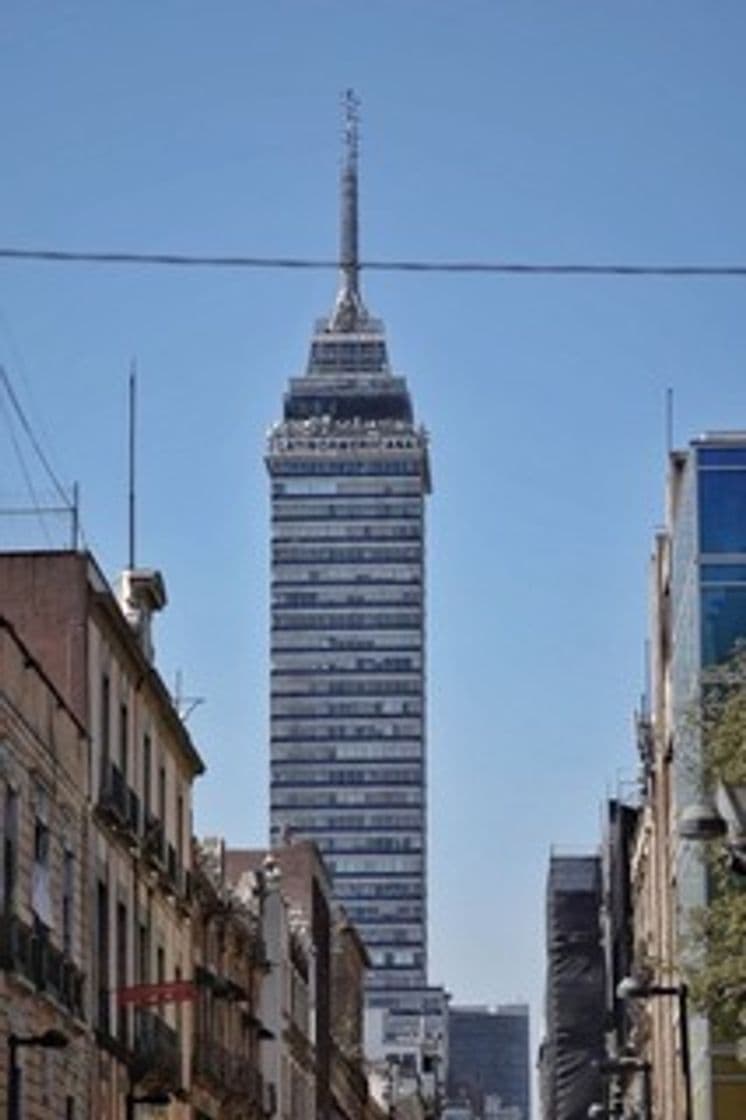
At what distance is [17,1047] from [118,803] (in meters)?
Answer: 11.8

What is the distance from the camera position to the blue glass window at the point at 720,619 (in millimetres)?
71625

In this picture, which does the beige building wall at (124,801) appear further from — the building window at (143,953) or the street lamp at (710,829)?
the street lamp at (710,829)

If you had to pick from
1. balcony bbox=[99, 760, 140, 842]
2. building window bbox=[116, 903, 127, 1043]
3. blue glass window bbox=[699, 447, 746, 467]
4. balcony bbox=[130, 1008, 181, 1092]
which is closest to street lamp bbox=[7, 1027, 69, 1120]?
balcony bbox=[99, 760, 140, 842]

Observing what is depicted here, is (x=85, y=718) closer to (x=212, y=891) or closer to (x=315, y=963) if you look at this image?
(x=212, y=891)

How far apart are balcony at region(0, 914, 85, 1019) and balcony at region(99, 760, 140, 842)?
3570mm

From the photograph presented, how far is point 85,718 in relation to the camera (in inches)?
2077

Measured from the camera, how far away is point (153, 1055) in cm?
5950

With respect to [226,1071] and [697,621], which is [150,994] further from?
[226,1071]

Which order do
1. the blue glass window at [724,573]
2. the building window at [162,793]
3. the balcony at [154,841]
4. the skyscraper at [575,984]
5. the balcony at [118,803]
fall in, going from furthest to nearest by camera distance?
the skyscraper at [575,984]
the blue glass window at [724,573]
the building window at [162,793]
the balcony at [154,841]
the balcony at [118,803]

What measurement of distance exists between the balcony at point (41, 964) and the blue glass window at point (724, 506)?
2543 cm

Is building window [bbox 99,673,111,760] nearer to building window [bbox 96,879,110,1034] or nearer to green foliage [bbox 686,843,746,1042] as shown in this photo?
building window [bbox 96,879,110,1034]

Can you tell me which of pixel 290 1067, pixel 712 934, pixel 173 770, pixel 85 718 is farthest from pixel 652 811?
pixel 712 934

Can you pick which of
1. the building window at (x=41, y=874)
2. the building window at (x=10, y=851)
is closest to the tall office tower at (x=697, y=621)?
the building window at (x=41, y=874)

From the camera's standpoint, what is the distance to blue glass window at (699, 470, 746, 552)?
72562mm
